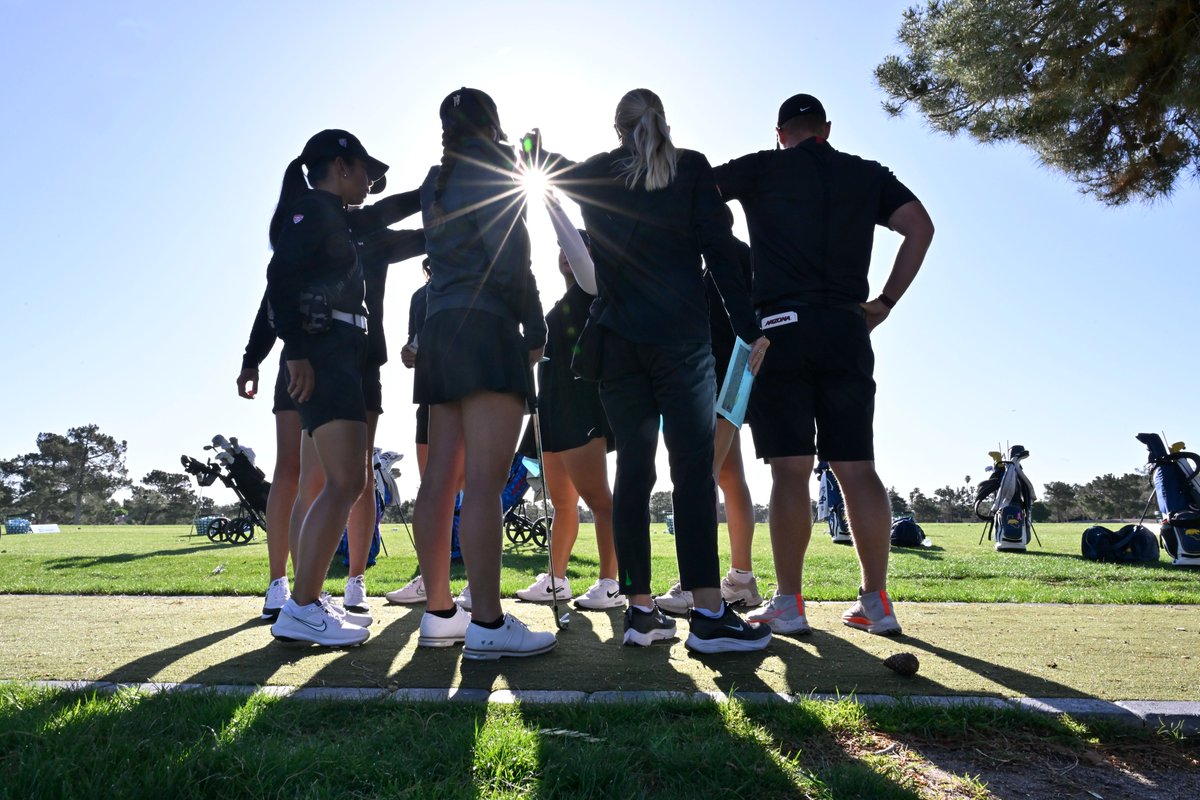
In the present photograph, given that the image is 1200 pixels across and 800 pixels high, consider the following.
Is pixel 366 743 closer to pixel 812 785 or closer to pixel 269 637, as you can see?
pixel 812 785

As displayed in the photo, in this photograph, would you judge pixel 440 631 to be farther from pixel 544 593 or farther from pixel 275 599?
pixel 544 593

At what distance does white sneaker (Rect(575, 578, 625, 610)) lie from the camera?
14.6 feet

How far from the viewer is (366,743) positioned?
1865mm

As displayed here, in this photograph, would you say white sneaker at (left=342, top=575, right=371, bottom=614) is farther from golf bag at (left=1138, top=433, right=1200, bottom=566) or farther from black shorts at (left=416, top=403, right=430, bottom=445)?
golf bag at (left=1138, top=433, right=1200, bottom=566)

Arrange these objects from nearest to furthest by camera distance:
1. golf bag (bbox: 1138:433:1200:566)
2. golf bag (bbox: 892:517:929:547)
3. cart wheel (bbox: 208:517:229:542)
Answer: golf bag (bbox: 1138:433:1200:566) → golf bag (bbox: 892:517:929:547) → cart wheel (bbox: 208:517:229:542)

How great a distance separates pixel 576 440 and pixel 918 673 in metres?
2.34

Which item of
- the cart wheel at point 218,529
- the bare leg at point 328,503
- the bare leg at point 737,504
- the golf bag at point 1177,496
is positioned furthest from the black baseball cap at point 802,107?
the cart wheel at point 218,529

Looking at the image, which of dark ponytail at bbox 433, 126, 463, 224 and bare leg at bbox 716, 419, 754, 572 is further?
bare leg at bbox 716, 419, 754, 572

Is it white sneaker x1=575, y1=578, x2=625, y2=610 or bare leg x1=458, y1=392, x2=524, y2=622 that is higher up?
bare leg x1=458, y1=392, x2=524, y2=622

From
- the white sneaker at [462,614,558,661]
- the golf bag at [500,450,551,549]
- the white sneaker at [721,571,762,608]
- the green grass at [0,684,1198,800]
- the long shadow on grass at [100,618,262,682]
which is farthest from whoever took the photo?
Result: the golf bag at [500,450,551,549]

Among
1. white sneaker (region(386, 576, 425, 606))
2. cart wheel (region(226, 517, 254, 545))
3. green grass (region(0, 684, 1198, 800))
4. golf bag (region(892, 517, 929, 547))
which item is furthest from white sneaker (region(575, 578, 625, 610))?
cart wheel (region(226, 517, 254, 545))

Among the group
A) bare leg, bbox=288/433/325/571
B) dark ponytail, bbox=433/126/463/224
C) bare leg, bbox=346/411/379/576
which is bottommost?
bare leg, bbox=346/411/379/576

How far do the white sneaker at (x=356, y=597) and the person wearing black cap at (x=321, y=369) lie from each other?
92 cm

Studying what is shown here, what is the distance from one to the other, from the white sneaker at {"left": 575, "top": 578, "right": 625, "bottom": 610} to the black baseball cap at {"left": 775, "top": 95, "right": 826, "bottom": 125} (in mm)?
2601
